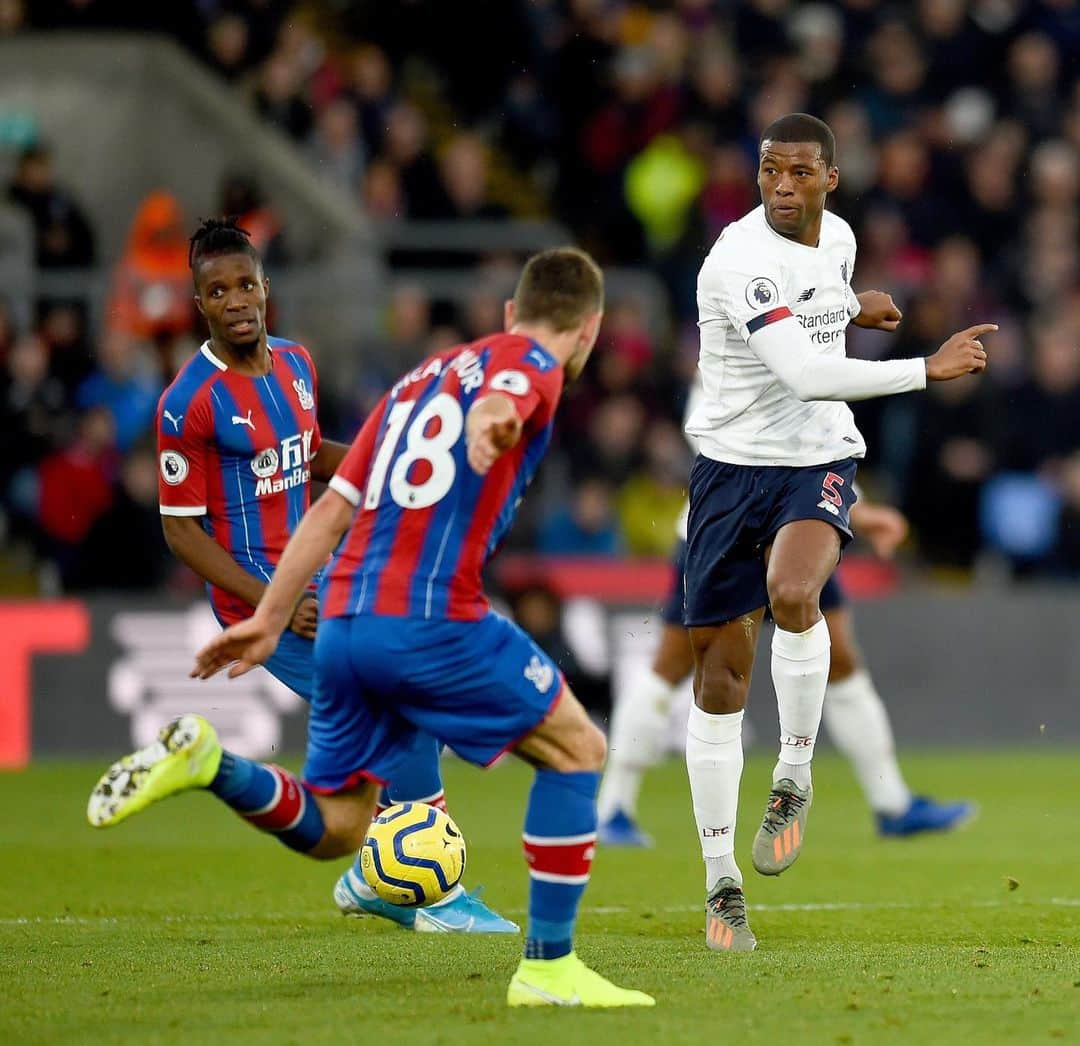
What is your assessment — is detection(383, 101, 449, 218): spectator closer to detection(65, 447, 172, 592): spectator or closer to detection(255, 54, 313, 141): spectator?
detection(255, 54, 313, 141): spectator

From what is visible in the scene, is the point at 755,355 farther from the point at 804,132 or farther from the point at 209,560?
the point at 209,560

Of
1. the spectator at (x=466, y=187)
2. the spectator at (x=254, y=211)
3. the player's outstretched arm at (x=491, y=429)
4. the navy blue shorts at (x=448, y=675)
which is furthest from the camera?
the spectator at (x=466, y=187)

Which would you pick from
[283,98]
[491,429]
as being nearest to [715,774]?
[491,429]

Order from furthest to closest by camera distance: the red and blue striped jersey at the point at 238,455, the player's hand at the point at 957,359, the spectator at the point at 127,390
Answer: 1. the spectator at the point at 127,390
2. the red and blue striped jersey at the point at 238,455
3. the player's hand at the point at 957,359

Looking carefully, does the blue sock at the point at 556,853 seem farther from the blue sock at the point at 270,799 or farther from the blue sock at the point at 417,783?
the blue sock at the point at 417,783

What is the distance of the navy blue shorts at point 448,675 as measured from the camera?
17.6ft

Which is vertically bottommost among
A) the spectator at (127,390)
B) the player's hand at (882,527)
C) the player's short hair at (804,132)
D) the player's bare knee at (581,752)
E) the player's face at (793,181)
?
the spectator at (127,390)

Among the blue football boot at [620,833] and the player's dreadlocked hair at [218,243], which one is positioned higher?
the player's dreadlocked hair at [218,243]

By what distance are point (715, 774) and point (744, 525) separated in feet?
2.73

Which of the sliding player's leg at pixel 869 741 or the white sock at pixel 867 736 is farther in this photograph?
the white sock at pixel 867 736

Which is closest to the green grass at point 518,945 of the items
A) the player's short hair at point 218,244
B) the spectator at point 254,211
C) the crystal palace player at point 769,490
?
the crystal palace player at point 769,490

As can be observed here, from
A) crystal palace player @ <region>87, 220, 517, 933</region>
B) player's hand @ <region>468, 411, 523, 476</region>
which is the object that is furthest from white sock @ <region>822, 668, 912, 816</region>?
player's hand @ <region>468, 411, 523, 476</region>

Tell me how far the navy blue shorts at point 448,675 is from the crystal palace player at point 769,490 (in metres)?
1.55

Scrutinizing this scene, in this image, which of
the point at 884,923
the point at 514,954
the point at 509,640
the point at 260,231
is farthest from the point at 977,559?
the point at 509,640
